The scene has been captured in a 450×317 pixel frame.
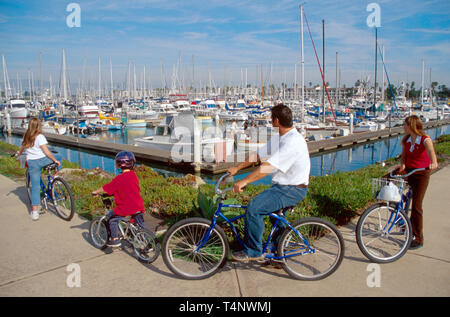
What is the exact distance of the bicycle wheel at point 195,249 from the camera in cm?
404

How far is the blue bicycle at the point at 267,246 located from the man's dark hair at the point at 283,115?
96cm

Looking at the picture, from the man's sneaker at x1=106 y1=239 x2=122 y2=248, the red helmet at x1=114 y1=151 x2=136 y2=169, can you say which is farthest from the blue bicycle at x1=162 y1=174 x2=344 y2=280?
the red helmet at x1=114 y1=151 x2=136 y2=169

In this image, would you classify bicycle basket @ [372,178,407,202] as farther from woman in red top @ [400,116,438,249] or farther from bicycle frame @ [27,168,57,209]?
bicycle frame @ [27,168,57,209]

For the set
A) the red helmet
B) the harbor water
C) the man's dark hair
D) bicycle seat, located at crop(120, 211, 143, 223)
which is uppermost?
the man's dark hair

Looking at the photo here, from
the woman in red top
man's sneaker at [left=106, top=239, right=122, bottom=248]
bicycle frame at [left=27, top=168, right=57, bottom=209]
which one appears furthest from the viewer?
bicycle frame at [left=27, top=168, right=57, bottom=209]

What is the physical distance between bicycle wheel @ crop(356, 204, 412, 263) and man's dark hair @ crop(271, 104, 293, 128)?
1649mm

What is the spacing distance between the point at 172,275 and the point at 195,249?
44cm

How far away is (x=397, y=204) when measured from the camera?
4.59 m

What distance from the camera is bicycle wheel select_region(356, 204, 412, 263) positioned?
4.55 meters

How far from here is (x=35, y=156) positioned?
6.57 meters

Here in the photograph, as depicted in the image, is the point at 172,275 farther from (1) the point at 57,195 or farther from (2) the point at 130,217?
(1) the point at 57,195

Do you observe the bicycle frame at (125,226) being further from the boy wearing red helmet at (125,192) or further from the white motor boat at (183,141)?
the white motor boat at (183,141)

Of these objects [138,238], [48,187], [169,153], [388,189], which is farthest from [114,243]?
[169,153]
